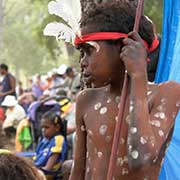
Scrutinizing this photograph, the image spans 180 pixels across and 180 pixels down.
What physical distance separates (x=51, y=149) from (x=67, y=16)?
4957 mm

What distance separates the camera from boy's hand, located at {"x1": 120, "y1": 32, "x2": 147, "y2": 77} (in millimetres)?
3029

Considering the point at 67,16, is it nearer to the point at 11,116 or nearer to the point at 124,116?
the point at 124,116

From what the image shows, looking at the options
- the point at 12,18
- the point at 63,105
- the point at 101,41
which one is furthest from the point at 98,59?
the point at 12,18

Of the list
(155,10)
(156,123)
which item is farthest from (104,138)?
(155,10)

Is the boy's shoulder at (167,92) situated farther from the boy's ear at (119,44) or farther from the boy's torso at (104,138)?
the boy's ear at (119,44)

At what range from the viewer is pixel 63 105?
1109 centimetres

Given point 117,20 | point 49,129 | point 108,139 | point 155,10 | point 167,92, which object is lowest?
point 49,129

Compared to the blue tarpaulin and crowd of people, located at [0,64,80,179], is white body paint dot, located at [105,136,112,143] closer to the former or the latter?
the blue tarpaulin

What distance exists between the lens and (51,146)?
27.2 ft

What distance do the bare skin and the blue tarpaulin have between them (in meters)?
0.65

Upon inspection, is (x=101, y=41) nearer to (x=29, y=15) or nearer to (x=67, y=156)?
(x=67, y=156)

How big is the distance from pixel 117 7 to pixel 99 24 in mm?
120

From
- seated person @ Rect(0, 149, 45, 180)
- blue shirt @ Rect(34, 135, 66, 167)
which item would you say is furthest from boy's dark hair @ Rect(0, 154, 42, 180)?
blue shirt @ Rect(34, 135, 66, 167)

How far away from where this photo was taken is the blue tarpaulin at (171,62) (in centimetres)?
394
